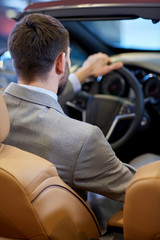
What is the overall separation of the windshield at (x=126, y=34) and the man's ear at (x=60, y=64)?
736 millimetres

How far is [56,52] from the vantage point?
1.26 meters

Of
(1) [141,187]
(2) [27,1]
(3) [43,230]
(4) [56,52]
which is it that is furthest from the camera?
(2) [27,1]

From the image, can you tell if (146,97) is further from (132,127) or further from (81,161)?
(81,161)

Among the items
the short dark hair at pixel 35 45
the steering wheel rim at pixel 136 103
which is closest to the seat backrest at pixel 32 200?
the short dark hair at pixel 35 45

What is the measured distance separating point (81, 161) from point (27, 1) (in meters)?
4.54

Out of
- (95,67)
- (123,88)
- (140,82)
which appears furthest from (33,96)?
(140,82)

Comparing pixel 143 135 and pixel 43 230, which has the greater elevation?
pixel 43 230

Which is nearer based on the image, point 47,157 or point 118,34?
point 47,157

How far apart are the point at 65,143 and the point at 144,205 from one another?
0.34 metres

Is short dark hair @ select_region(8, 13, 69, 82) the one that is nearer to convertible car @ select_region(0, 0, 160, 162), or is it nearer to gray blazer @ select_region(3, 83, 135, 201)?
gray blazer @ select_region(3, 83, 135, 201)

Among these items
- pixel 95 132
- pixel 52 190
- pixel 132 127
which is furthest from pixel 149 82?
pixel 52 190

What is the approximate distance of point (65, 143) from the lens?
41.6 inches

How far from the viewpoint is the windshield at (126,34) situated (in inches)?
79.1

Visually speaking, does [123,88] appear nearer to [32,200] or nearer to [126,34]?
[126,34]
